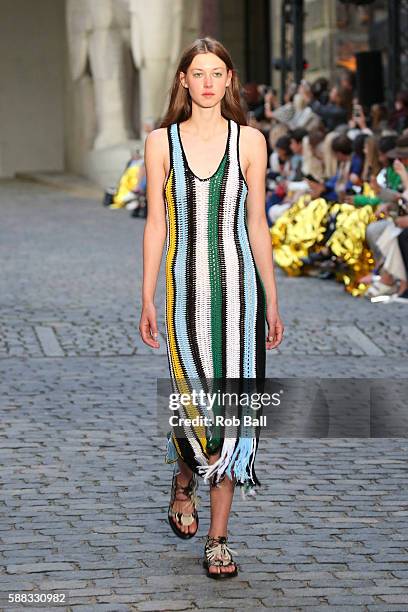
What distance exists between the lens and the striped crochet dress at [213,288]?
5160 mm

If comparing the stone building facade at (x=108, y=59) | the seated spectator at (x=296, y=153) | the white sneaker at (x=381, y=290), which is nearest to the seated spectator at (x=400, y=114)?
the seated spectator at (x=296, y=153)

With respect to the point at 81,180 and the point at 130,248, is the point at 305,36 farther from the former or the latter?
the point at 130,248

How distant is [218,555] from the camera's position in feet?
17.0

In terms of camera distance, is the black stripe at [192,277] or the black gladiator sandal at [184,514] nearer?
the black stripe at [192,277]

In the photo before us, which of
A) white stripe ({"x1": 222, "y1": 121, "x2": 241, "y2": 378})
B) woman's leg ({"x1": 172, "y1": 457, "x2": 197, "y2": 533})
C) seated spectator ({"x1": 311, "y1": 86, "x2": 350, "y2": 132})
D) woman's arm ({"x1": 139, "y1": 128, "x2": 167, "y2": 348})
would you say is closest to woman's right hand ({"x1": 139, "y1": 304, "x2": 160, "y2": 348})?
woman's arm ({"x1": 139, "y1": 128, "x2": 167, "y2": 348})

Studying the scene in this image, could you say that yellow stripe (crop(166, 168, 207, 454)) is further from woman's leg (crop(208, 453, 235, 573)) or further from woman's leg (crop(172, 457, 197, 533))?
woman's leg (crop(172, 457, 197, 533))

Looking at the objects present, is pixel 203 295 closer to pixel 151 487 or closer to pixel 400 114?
pixel 151 487

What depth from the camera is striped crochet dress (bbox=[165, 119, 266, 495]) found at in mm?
5160

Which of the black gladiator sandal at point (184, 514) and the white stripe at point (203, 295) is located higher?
the white stripe at point (203, 295)

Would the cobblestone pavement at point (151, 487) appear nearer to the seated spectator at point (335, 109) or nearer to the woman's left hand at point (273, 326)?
the woman's left hand at point (273, 326)

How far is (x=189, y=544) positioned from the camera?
561cm

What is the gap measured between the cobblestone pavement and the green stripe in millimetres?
680

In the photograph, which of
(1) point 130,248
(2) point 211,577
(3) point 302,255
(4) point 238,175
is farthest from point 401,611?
(1) point 130,248

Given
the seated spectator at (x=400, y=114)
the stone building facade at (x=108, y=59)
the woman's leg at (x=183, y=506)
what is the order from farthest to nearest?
the stone building facade at (x=108, y=59) → the seated spectator at (x=400, y=114) → the woman's leg at (x=183, y=506)
